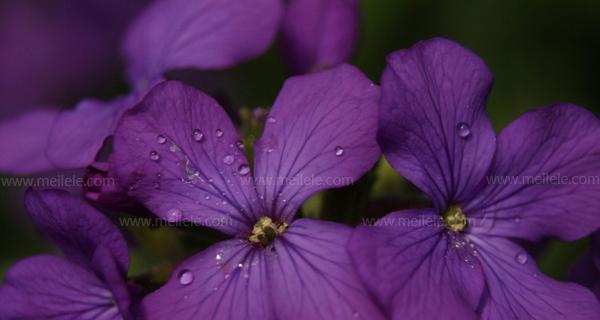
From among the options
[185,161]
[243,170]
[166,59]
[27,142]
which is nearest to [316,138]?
[243,170]

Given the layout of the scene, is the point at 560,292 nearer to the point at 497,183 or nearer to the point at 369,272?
the point at 497,183

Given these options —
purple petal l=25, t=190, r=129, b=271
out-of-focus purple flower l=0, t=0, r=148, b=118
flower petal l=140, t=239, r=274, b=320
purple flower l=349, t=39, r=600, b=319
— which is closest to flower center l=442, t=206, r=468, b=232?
purple flower l=349, t=39, r=600, b=319

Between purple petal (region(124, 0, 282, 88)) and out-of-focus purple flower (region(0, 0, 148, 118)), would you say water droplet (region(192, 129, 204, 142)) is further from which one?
out-of-focus purple flower (region(0, 0, 148, 118))

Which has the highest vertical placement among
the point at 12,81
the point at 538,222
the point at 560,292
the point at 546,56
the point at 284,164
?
the point at 12,81

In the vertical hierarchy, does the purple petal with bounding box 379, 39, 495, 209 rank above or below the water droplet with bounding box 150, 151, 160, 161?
below

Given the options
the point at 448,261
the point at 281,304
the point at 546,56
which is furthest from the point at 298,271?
the point at 546,56

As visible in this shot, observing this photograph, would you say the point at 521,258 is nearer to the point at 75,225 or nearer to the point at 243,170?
the point at 243,170
